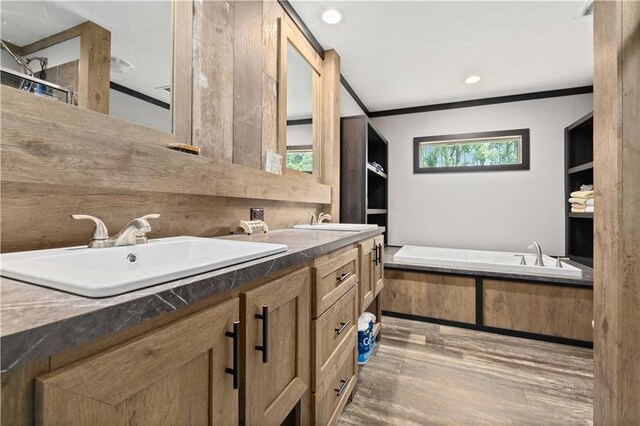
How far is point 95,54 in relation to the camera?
96 cm

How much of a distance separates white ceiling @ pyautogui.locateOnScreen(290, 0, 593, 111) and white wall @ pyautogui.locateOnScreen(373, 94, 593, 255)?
0.32 m

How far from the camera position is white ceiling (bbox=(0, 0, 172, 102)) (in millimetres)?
802

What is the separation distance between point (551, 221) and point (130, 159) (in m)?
4.14

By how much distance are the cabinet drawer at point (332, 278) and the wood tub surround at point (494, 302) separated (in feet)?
4.92

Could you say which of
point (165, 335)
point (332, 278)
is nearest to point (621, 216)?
point (332, 278)

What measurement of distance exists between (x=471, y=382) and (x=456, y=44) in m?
2.63

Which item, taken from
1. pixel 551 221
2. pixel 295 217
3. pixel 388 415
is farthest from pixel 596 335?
pixel 551 221

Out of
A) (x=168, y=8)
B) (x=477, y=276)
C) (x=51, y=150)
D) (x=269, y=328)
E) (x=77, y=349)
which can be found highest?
(x=168, y=8)

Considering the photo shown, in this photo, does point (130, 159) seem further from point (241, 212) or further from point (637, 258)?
point (637, 258)

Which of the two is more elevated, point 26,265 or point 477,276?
point 26,265

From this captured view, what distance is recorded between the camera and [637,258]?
0.89m

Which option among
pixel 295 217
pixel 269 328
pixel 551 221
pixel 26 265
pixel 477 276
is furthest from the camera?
pixel 551 221

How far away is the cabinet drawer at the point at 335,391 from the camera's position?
3.63 ft

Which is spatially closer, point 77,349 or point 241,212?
point 77,349
